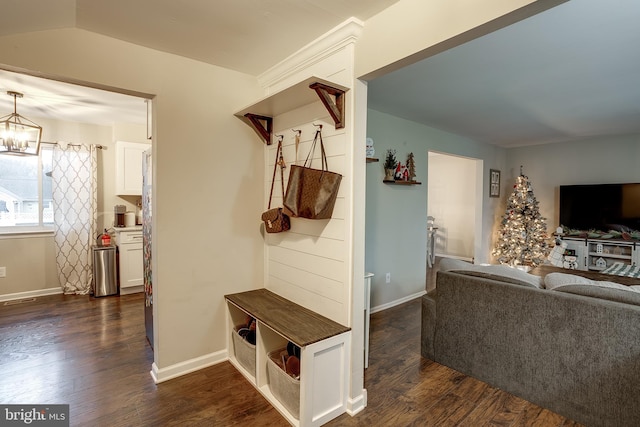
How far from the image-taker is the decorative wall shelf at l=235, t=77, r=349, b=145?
1.80m

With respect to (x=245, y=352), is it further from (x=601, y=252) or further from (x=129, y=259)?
(x=601, y=252)

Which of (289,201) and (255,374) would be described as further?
(255,374)

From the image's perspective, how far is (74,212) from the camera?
418 centimetres

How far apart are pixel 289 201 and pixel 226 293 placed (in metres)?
1.05

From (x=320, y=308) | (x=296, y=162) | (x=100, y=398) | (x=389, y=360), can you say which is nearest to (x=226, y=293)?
(x=320, y=308)

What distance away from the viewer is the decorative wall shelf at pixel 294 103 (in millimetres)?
1800

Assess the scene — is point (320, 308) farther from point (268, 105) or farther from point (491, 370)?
point (268, 105)

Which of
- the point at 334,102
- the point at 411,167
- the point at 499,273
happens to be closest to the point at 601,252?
the point at 411,167

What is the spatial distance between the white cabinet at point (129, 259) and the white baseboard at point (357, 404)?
361 cm

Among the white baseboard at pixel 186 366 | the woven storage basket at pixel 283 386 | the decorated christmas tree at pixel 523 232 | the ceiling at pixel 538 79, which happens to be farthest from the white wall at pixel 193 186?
the decorated christmas tree at pixel 523 232

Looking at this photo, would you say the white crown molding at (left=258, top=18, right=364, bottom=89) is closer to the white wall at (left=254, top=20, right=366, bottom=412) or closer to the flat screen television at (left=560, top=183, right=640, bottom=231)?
the white wall at (left=254, top=20, right=366, bottom=412)

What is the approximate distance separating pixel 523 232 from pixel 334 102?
4783 millimetres

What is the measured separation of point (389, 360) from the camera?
2588mm

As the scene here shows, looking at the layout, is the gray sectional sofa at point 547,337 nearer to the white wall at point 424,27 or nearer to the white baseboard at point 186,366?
the white wall at point 424,27
